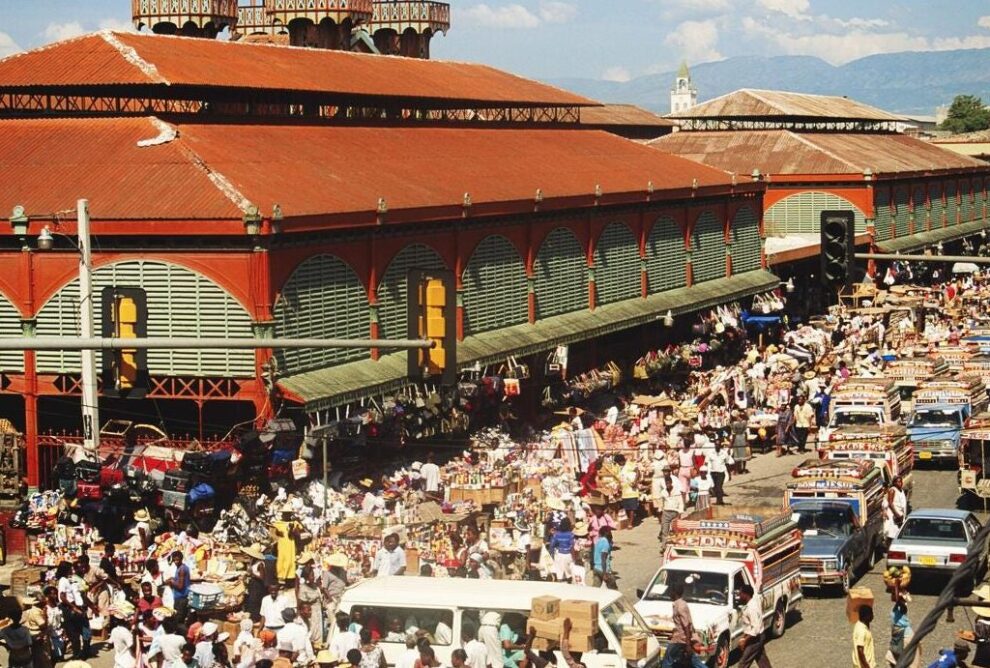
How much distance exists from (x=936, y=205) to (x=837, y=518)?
64151 mm

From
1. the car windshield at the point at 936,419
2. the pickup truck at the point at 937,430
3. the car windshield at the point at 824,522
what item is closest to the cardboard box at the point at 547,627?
the car windshield at the point at 824,522

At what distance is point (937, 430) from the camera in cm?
4219

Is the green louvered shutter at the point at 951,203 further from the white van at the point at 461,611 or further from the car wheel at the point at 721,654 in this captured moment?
the white van at the point at 461,611

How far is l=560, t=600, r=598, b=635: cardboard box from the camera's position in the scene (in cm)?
2122

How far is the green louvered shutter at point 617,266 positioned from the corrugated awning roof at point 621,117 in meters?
44.5

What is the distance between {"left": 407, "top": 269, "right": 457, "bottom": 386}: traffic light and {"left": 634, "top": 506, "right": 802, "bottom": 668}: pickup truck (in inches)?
301

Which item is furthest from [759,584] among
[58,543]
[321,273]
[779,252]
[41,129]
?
[779,252]

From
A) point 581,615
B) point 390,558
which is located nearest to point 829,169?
point 390,558

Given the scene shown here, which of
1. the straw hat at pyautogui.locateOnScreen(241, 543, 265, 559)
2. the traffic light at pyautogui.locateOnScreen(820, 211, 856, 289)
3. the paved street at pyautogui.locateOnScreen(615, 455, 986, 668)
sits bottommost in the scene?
the paved street at pyautogui.locateOnScreen(615, 455, 986, 668)

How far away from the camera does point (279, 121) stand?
45.1 metres

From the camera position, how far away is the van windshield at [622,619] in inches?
855

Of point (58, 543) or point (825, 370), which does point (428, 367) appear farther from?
point (825, 370)

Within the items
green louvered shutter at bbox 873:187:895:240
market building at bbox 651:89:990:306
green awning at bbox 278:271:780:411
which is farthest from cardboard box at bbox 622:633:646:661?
green louvered shutter at bbox 873:187:895:240

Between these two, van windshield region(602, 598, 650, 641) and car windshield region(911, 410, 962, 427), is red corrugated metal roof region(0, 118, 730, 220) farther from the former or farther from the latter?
van windshield region(602, 598, 650, 641)
